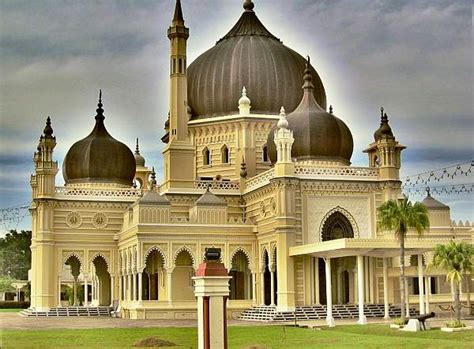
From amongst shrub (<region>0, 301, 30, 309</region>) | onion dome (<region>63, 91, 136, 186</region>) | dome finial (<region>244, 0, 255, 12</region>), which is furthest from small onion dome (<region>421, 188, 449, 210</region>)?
shrub (<region>0, 301, 30, 309</region>)

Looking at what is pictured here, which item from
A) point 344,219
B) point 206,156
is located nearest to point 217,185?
point 206,156

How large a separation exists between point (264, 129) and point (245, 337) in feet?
72.7

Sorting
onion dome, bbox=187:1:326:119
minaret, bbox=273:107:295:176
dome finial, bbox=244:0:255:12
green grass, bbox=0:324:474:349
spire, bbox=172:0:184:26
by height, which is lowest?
green grass, bbox=0:324:474:349

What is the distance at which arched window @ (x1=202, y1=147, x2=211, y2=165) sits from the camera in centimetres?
4650

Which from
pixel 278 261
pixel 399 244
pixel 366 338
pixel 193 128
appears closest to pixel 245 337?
pixel 366 338

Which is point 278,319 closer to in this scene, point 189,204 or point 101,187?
point 189,204

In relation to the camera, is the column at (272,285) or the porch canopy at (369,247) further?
the column at (272,285)

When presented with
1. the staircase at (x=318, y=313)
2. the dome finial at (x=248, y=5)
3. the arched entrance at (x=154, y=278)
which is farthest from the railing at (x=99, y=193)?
the dome finial at (x=248, y=5)

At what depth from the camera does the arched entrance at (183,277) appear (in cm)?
3925

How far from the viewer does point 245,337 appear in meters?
24.4

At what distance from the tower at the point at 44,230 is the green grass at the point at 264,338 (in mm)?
14771

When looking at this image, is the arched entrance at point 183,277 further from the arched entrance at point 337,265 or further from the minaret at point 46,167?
the minaret at point 46,167

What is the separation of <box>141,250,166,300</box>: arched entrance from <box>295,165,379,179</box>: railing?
7.20 meters

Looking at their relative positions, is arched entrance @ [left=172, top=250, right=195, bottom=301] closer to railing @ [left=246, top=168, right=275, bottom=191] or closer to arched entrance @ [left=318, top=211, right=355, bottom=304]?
railing @ [left=246, top=168, right=275, bottom=191]
